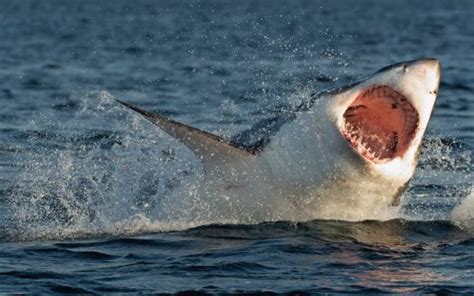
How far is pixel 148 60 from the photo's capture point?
112ft

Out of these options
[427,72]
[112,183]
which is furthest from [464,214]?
[112,183]

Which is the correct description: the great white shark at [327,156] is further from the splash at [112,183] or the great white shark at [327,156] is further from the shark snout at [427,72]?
the splash at [112,183]

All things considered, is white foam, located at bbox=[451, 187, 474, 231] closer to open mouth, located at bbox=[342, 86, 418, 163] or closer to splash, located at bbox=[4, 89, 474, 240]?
splash, located at bbox=[4, 89, 474, 240]

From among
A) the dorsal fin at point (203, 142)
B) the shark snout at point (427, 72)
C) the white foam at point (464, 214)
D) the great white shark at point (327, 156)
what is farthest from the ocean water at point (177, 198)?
the shark snout at point (427, 72)

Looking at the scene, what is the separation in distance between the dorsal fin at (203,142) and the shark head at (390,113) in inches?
36.8

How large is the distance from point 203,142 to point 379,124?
1.40m

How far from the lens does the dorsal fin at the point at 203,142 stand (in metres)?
9.88

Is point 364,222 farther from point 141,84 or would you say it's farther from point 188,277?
point 141,84

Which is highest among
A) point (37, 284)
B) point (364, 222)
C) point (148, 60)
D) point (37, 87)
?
point (148, 60)

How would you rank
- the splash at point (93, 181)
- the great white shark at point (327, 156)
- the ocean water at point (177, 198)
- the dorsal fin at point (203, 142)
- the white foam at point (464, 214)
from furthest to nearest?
the white foam at point (464, 214) < the splash at point (93, 181) < the dorsal fin at point (203, 142) < the great white shark at point (327, 156) < the ocean water at point (177, 198)

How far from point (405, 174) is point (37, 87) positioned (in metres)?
16.6

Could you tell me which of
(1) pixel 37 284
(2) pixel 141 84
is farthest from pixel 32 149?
(2) pixel 141 84

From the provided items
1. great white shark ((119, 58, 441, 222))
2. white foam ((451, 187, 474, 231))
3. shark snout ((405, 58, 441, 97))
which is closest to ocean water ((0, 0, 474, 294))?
white foam ((451, 187, 474, 231))

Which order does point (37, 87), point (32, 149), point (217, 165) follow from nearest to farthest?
point (217, 165) < point (32, 149) < point (37, 87)
